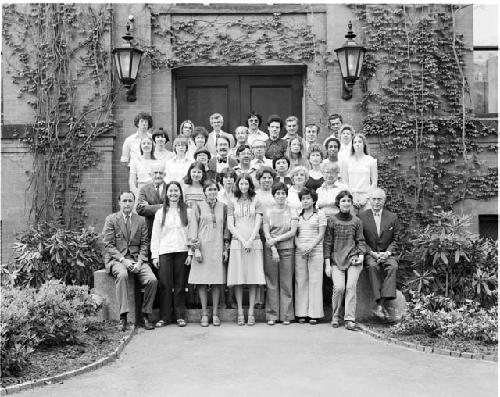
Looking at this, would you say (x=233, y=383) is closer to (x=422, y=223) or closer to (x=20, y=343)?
(x=20, y=343)

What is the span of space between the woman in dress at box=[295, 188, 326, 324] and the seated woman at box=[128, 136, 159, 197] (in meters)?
2.26

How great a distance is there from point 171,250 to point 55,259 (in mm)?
1889

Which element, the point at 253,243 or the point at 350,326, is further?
the point at 253,243

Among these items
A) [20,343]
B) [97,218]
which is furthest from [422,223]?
[20,343]

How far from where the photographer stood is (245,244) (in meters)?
8.32

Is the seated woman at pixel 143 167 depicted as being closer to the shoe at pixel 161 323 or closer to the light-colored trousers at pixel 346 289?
the shoe at pixel 161 323

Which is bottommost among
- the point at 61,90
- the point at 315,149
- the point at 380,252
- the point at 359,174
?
the point at 380,252

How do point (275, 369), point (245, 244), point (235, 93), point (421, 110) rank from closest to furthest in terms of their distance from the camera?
1. point (275, 369)
2. point (245, 244)
3. point (421, 110)
4. point (235, 93)

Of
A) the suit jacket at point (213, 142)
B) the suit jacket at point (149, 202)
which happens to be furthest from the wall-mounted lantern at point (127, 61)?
the suit jacket at point (149, 202)

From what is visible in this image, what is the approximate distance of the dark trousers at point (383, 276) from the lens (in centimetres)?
837

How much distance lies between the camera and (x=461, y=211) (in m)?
11.3

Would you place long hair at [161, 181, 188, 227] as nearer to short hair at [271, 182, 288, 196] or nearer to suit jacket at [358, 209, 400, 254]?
short hair at [271, 182, 288, 196]

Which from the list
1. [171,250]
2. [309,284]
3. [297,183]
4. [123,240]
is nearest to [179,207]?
[171,250]

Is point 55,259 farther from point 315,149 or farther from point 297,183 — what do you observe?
point 315,149
